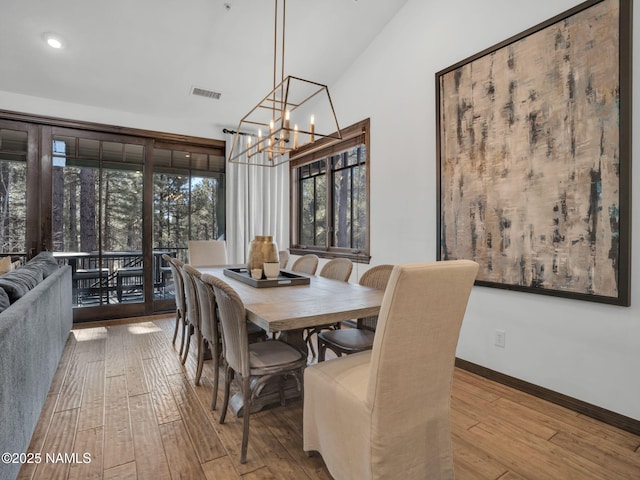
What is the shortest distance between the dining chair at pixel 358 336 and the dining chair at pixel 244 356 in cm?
33

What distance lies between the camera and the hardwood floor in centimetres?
163

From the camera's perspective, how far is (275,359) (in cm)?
187

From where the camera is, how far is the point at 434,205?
10.1 feet

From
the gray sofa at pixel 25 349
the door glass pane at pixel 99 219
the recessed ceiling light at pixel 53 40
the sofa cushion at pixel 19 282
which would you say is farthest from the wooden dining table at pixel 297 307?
the recessed ceiling light at pixel 53 40

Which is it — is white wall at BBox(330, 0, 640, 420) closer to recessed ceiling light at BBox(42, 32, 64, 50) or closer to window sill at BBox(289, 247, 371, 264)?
window sill at BBox(289, 247, 371, 264)

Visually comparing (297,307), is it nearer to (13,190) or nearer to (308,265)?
(308,265)

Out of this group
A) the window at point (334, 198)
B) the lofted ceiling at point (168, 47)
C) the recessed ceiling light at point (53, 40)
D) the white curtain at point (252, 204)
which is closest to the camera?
the lofted ceiling at point (168, 47)

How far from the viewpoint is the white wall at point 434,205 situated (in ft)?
6.70

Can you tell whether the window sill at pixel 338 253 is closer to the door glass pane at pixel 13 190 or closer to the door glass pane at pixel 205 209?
the door glass pane at pixel 205 209

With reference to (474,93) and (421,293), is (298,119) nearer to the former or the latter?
(474,93)

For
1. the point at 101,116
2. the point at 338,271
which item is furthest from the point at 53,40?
the point at 338,271

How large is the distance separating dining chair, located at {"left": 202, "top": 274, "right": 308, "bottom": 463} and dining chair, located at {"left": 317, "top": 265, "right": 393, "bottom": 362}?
0.33 metres

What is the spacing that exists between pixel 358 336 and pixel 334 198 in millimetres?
2506

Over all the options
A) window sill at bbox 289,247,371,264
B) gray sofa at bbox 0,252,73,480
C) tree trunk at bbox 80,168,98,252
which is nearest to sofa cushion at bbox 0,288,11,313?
gray sofa at bbox 0,252,73,480
